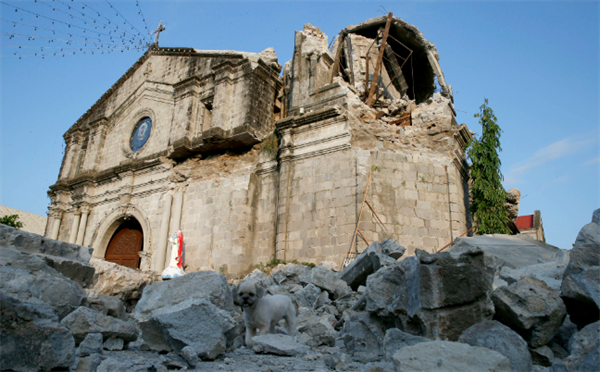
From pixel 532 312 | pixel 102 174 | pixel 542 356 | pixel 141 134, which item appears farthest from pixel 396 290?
pixel 102 174

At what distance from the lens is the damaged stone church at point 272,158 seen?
9.57 meters

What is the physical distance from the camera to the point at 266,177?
11727mm

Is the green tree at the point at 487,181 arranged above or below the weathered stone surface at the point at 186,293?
above

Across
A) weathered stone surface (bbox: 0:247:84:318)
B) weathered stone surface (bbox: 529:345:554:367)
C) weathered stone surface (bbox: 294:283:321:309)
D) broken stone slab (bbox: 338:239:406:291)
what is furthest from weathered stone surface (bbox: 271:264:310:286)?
weathered stone surface (bbox: 529:345:554:367)

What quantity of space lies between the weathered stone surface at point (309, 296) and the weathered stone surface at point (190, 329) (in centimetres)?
278

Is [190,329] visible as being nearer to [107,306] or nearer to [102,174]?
[107,306]

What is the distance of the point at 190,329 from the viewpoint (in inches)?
136

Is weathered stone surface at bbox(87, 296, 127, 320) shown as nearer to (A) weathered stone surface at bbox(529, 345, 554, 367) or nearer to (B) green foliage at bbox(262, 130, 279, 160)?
(A) weathered stone surface at bbox(529, 345, 554, 367)

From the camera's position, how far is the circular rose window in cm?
1586

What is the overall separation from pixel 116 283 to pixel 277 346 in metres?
4.01

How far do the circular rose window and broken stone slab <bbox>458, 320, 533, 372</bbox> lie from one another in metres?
14.7

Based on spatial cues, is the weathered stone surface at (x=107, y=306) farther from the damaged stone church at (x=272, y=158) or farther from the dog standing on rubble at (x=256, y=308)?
the damaged stone church at (x=272, y=158)

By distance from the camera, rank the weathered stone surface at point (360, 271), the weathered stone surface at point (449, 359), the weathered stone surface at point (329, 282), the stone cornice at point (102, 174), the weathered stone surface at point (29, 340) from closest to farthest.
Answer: the weathered stone surface at point (29, 340), the weathered stone surface at point (449, 359), the weathered stone surface at point (329, 282), the weathered stone surface at point (360, 271), the stone cornice at point (102, 174)

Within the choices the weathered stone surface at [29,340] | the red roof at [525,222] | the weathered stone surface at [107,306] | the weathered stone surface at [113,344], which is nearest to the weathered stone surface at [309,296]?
the weathered stone surface at [107,306]
